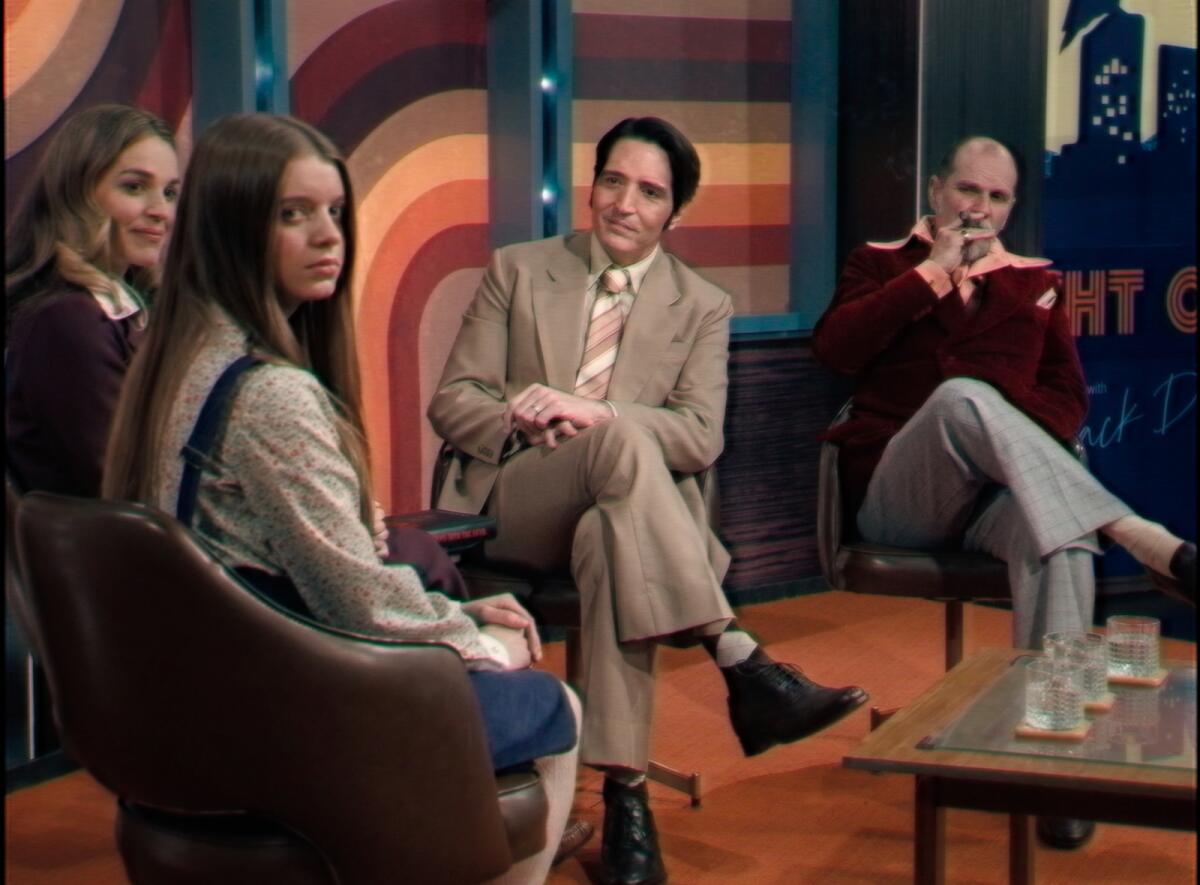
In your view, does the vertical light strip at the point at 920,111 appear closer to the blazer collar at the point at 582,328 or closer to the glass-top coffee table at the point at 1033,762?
the blazer collar at the point at 582,328

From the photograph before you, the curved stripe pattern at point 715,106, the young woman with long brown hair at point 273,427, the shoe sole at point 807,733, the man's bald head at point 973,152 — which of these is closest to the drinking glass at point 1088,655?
the shoe sole at point 807,733

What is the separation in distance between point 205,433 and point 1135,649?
136 centimetres

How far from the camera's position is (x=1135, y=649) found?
2.36 m

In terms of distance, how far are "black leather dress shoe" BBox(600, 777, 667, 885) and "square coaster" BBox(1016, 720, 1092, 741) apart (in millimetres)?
935

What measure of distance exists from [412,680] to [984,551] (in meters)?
1.77

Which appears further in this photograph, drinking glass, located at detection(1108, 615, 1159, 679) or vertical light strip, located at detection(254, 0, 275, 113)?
vertical light strip, located at detection(254, 0, 275, 113)

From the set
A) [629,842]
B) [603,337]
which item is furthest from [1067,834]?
[603,337]

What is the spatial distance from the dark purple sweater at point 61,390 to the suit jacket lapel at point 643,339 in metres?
1.05

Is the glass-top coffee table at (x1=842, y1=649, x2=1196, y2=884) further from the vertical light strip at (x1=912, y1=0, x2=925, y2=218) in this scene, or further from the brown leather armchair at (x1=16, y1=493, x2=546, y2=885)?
the vertical light strip at (x1=912, y1=0, x2=925, y2=218)

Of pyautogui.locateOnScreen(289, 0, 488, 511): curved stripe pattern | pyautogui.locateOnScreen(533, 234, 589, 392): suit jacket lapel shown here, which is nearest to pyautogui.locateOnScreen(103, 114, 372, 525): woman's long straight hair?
pyautogui.locateOnScreen(533, 234, 589, 392): suit jacket lapel

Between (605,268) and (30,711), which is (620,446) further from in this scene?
(30,711)

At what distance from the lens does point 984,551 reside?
129 inches

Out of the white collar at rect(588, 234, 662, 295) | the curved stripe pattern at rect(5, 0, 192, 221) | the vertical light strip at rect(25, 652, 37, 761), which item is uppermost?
the curved stripe pattern at rect(5, 0, 192, 221)

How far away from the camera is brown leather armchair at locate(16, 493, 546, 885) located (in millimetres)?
1710
